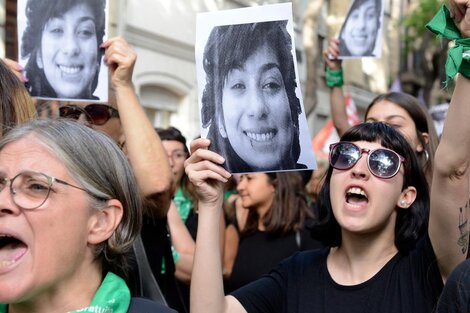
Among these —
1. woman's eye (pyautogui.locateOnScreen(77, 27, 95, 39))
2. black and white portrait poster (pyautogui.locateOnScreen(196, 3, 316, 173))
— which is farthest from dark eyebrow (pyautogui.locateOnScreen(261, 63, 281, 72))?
woman's eye (pyautogui.locateOnScreen(77, 27, 95, 39))

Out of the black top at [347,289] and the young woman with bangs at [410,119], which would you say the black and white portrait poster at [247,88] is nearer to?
the black top at [347,289]

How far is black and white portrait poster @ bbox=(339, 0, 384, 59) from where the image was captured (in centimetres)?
503

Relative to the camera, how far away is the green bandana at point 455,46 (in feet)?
7.03

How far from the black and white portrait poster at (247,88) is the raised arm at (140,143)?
486 mm

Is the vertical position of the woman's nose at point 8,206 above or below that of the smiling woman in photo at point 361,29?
below

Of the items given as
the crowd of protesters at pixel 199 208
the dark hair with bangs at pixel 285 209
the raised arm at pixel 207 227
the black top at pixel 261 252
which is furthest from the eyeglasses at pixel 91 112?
the dark hair with bangs at pixel 285 209

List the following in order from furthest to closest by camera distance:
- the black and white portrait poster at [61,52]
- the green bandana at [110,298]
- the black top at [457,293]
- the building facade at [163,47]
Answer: the building facade at [163,47] < the black and white portrait poster at [61,52] < the green bandana at [110,298] < the black top at [457,293]

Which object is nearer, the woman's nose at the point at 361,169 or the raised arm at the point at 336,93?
the woman's nose at the point at 361,169

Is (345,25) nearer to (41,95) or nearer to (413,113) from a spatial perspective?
(413,113)

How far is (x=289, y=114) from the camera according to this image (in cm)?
261

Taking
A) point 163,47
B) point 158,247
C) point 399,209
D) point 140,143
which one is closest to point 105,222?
point 140,143

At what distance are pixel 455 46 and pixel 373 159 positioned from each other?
748 mm

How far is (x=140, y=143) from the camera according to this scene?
3029 mm

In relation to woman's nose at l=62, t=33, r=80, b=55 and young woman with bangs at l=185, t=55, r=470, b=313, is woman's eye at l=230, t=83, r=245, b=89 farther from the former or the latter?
woman's nose at l=62, t=33, r=80, b=55
